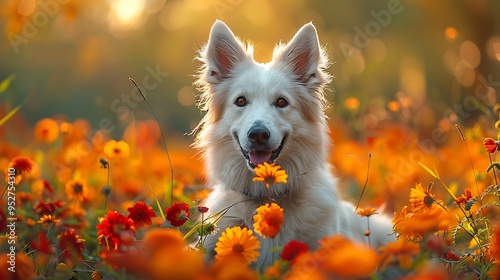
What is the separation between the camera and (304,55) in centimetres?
429

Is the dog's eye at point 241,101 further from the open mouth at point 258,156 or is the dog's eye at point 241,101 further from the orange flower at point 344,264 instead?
the orange flower at point 344,264

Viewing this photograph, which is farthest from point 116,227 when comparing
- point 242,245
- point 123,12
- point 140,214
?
point 123,12

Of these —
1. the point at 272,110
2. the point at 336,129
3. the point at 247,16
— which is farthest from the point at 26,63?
the point at 272,110

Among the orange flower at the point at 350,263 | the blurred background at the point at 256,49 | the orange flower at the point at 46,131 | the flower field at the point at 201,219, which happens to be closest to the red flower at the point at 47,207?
the flower field at the point at 201,219

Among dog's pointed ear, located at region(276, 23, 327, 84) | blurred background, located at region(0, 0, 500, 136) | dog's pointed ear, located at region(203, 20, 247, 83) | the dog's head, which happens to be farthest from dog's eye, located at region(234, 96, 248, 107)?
blurred background, located at region(0, 0, 500, 136)

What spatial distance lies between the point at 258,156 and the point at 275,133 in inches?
7.3

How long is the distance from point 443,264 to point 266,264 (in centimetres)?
105

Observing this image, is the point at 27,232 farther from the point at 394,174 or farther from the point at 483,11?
the point at 483,11

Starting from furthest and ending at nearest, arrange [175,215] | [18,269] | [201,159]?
1. [201,159]
2. [175,215]
3. [18,269]

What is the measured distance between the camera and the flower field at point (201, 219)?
2.01m

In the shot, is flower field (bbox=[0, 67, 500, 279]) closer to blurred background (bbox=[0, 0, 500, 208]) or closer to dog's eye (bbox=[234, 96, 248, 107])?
blurred background (bbox=[0, 0, 500, 208])

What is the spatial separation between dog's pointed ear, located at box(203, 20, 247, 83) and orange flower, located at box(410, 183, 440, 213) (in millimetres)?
1849

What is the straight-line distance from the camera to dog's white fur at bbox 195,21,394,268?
375cm

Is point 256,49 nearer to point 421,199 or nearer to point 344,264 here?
point 421,199
